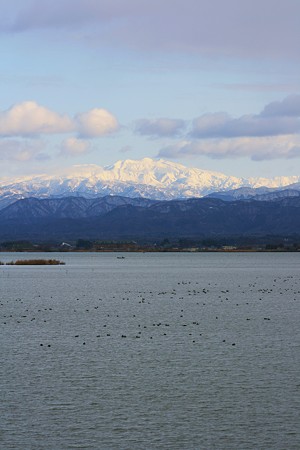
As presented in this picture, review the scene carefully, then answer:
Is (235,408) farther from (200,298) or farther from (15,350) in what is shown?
(200,298)

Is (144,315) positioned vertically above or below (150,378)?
above

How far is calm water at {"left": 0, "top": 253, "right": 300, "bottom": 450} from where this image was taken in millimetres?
28797

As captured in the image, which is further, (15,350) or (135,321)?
(135,321)

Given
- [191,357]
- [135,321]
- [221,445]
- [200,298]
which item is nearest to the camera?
[221,445]

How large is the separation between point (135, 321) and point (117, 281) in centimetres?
6123

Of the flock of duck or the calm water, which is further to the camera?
the flock of duck

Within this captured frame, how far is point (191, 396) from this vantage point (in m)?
34.5

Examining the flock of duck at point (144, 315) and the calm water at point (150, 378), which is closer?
the calm water at point (150, 378)

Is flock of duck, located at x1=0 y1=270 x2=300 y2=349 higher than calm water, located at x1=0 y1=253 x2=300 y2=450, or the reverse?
flock of duck, located at x1=0 y1=270 x2=300 y2=349

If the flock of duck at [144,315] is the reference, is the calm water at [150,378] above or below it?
below

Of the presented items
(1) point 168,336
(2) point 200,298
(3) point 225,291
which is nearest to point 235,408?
(1) point 168,336

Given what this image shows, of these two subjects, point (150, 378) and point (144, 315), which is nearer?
point (150, 378)

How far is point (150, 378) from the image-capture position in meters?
38.2

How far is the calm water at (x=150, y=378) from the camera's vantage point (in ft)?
94.5
